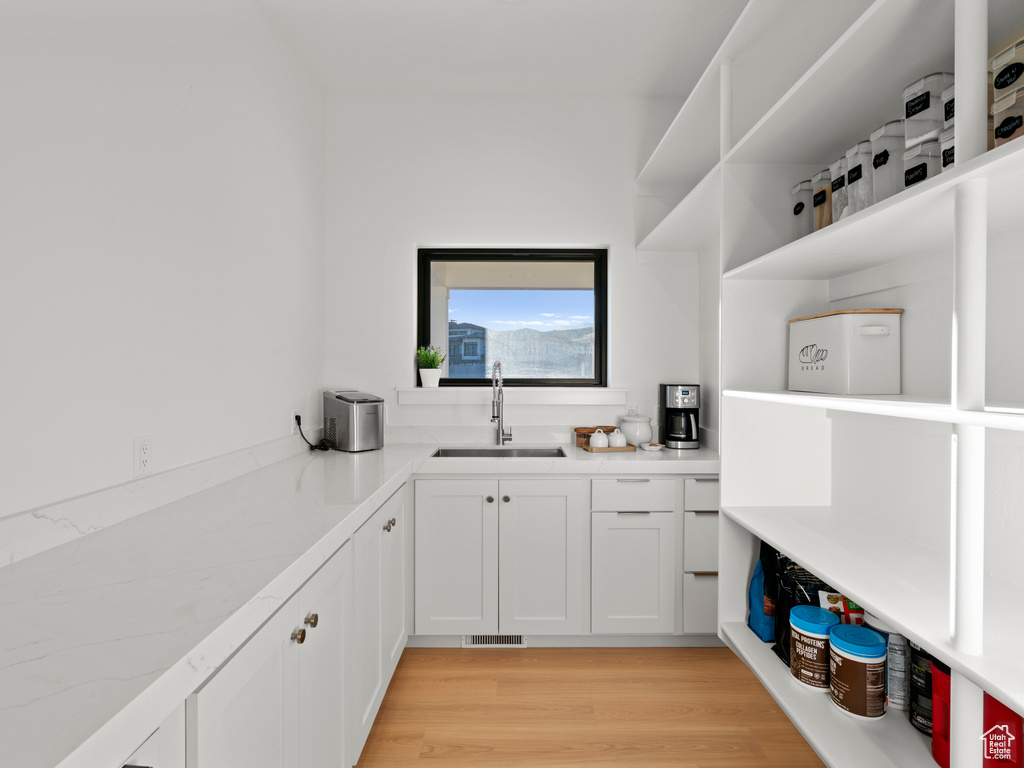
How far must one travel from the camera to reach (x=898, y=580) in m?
1.14

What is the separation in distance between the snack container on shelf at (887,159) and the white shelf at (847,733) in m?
1.14

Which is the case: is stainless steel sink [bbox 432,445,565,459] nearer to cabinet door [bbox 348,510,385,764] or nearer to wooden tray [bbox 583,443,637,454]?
wooden tray [bbox 583,443,637,454]

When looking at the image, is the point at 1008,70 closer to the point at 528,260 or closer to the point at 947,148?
the point at 947,148

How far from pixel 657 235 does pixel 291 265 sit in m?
1.71

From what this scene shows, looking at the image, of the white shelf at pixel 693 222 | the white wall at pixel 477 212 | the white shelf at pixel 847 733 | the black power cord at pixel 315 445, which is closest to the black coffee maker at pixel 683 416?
the white wall at pixel 477 212

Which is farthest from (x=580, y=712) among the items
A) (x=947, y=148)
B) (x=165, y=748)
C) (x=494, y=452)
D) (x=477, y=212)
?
(x=477, y=212)

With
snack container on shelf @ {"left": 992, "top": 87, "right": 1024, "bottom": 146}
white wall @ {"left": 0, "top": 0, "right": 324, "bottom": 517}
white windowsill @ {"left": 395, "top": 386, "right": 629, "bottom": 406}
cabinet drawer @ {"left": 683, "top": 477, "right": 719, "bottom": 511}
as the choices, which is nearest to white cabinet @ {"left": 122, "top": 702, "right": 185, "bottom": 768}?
white wall @ {"left": 0, "top": 0, "right": 324, "bottom": 517}

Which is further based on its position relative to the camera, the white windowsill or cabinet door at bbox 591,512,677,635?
the white windowsill

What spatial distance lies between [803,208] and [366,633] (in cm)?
185

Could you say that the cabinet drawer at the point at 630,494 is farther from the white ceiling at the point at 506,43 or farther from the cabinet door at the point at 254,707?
the white ceiling at the point at 506,43

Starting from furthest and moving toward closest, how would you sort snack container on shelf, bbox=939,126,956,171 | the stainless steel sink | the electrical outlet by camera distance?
the stainless steel sink
the electrical outlet
snack container on shelf, bbox=939,126,956,171

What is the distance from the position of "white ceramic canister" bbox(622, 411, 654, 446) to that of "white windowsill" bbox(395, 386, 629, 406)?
0.18 metres

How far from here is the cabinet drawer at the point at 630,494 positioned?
7.87 ft

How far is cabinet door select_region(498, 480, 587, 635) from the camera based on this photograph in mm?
2402
